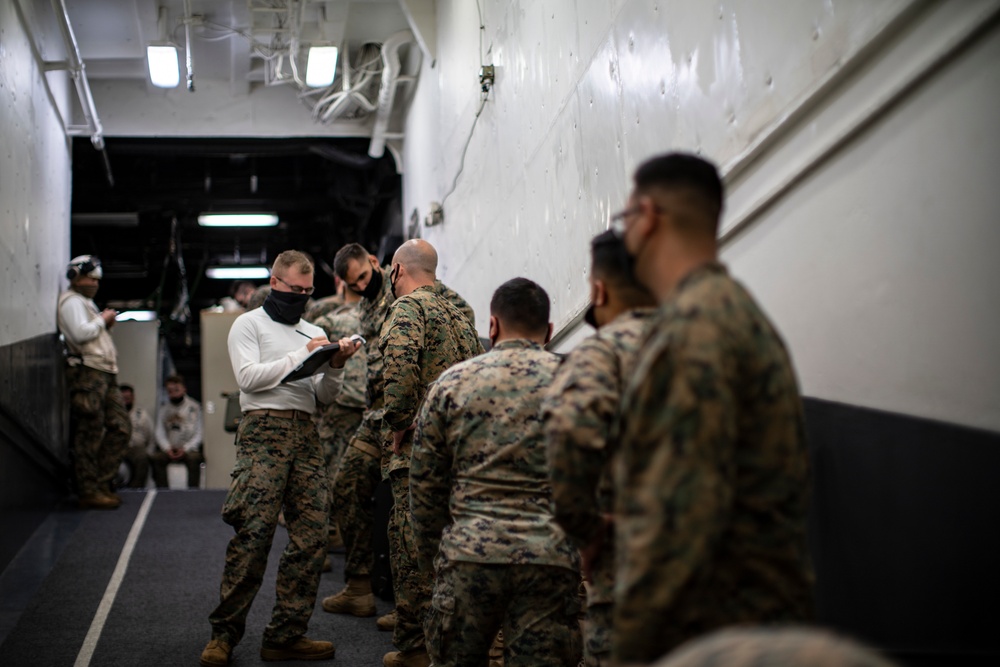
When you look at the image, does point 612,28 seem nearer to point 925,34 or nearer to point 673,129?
point 673,129

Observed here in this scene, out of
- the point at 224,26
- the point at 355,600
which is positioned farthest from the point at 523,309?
the point at 224,26

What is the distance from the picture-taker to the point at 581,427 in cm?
207

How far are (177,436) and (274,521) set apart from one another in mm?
8417

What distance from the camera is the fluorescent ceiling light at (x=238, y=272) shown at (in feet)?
59.7

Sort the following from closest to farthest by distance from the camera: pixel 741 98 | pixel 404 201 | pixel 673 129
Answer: pixel 741 98 < pixel 673 129 < pixel 404 201

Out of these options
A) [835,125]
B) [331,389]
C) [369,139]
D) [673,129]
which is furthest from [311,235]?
[835,125]

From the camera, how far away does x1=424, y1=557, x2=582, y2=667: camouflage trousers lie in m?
2.75

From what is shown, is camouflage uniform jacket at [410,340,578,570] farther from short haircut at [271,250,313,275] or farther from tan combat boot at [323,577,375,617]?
tan combat boot at [323,577,375,617]

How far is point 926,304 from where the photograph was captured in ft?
6.59

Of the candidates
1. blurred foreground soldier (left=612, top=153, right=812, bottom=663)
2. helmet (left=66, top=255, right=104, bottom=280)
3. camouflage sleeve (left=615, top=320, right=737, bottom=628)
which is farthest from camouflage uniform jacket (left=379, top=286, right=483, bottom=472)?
helmet (left=66, top=255, right=104, bottom=280)

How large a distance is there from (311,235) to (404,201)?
4682 millimetres

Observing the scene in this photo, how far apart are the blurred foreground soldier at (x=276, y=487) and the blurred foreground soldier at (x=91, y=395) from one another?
3.87m

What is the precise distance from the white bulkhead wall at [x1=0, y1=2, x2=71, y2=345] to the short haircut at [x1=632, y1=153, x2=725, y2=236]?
16.7ft

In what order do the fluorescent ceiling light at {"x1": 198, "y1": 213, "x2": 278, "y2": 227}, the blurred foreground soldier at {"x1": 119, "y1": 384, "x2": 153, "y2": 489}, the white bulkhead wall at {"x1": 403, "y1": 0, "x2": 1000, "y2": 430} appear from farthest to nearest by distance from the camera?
the fluorescent ceiling light at {"x1": 198, "y1": 213, "x2": 278, "y2": 227}
the blurred foreground soldier at {"x1": 119, "y1": 384, "x2": 153, "y2": 489}
the white bulkhead wall at {"x1": 403, "y1": 0, "x2": 1000, "y2": 430}
